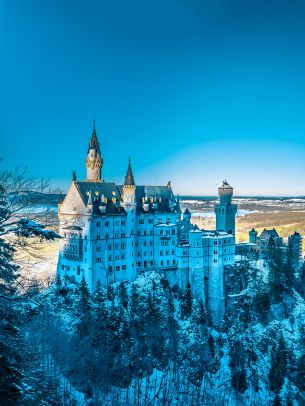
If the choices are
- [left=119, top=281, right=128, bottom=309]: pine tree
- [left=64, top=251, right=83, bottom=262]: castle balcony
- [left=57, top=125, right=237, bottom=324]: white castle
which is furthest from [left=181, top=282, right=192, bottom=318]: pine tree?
[left=64, top=251, right=83, bottom=262]: castle balcony

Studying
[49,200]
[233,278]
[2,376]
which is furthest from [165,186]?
[2,376]

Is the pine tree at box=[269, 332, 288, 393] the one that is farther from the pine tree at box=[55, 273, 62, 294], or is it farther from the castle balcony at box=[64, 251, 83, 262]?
the pine tree at box=[55, 273, 62, 294]

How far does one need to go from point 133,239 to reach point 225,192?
2958cm

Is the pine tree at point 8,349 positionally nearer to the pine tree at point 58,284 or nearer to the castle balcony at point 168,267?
the pine tree at point 58,284

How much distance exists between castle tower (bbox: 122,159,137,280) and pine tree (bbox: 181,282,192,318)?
9.49 meters

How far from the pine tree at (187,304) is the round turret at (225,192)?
87.0 ft

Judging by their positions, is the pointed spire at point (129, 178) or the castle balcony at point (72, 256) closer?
the castle balcony at point (72, 256)

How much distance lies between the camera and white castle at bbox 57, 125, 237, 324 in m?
75.1

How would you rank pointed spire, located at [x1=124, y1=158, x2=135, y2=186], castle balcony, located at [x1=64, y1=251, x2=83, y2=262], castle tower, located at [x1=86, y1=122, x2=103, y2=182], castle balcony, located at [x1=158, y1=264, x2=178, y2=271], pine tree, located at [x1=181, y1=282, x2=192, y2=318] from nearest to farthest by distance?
castle balcony, located at [x1=64, y1=251, x2=83, y2=262]
pine tree, located at [x1=181, y1=282, x2=192, y2=318]
pointed spire, located at [x1=124, y1=158, x2=135, y2=186]
castle balcony, located at [x1=158, y1=264, x2=178, y2=271]
castle tower, located at [x1=86, y1=122, x2=103, y2=182]

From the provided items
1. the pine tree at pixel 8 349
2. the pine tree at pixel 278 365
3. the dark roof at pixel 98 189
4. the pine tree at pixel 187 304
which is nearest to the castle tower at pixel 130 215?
the dark roof at pixel 98 189

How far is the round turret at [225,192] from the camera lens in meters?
102

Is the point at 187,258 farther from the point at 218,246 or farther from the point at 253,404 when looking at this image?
the point at 253,404

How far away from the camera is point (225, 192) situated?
10162 cm

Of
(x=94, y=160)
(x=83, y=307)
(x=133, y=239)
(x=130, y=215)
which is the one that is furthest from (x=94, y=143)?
(x=83, y=307)
